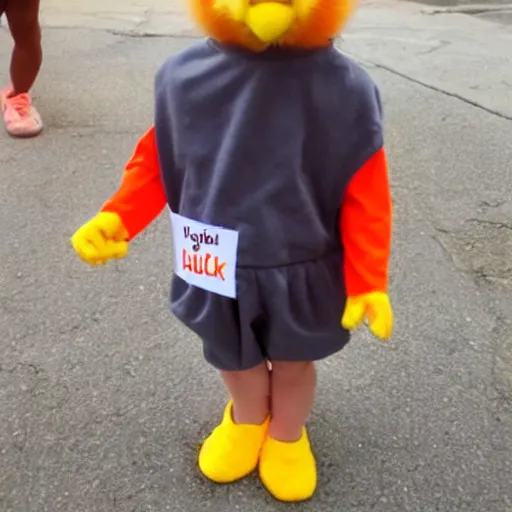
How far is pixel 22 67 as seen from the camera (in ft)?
8.91

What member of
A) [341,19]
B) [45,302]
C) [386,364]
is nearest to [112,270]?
[45,302]

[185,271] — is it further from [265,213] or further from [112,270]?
[112,270]

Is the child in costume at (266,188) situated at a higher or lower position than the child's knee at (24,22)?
higher

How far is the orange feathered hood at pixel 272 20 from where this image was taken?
92 cm

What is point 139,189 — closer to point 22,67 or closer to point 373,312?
point 373,312

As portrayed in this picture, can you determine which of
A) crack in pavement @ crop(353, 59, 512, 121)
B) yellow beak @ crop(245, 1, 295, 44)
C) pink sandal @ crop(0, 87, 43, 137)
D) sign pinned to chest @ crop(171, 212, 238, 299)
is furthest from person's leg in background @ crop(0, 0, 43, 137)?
yellow beak @ crop(245, 1, 295, 44)

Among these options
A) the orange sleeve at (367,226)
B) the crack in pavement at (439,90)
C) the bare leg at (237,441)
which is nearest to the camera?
the orange sleeve at (367,226)

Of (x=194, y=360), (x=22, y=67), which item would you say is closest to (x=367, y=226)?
(x=194, y=360)

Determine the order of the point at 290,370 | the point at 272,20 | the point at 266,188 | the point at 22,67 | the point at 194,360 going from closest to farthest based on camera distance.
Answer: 1. the point at 272,20
2. the point at 266,188
3. the point at 290,370
4. the point at 194,360
5. the point at 22,67

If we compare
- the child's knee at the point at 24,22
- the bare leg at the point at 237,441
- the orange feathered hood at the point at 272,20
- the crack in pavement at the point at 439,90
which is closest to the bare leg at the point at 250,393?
the bare leg at the point at 237,441

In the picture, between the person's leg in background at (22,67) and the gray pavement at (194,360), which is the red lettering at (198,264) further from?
the person's leg in background at (22,67)

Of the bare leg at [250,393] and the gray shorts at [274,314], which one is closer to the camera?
the gray shorts at [274,314]

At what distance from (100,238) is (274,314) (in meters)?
0.29

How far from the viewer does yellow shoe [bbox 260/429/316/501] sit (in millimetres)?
1364
